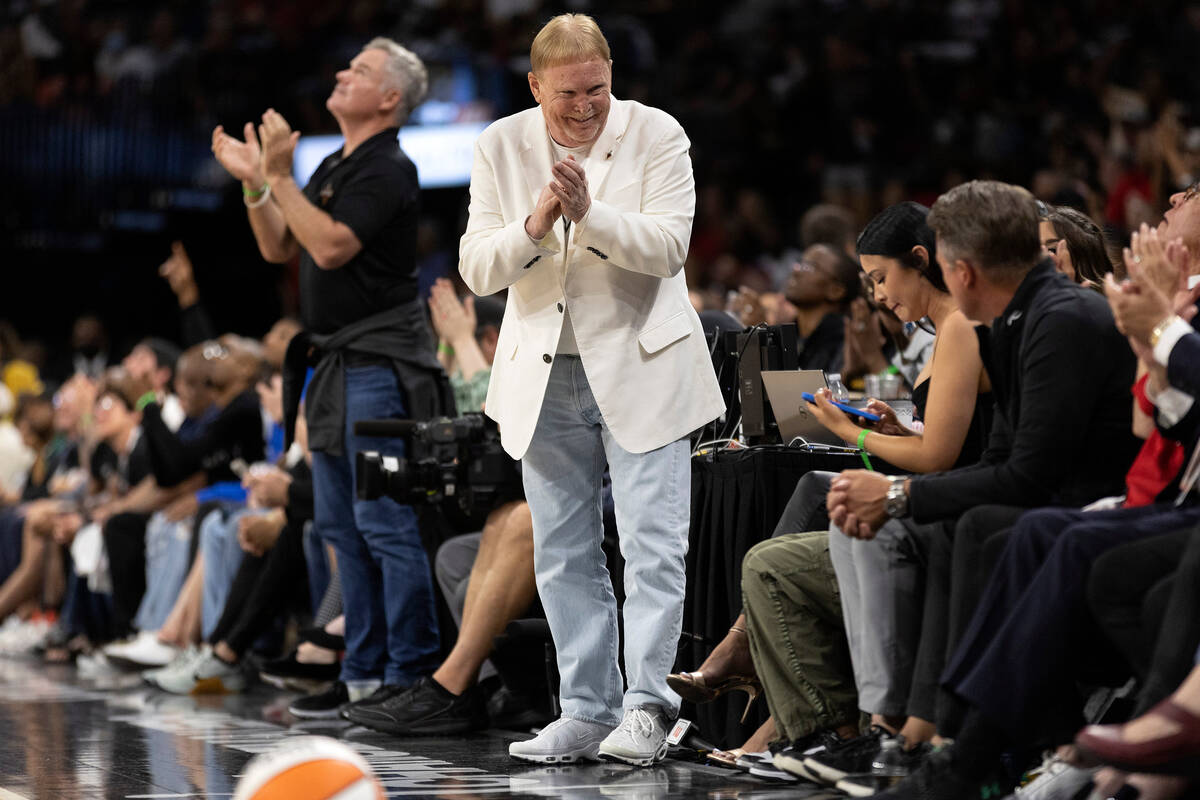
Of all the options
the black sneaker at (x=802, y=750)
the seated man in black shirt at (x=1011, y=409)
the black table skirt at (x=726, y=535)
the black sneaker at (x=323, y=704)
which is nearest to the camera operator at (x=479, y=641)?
the black sneaker at (x=323, y=704)

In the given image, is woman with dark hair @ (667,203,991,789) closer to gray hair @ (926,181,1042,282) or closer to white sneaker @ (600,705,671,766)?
white sneaker @ (600,705,671,766)

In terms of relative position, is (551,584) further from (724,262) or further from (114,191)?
(114,191)

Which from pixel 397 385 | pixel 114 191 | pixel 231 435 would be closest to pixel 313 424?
pixel 397 385

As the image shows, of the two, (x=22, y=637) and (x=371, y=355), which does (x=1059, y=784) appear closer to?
(x=371, y=355)

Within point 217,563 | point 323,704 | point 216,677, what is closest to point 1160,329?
point 323,704

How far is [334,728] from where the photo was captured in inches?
193

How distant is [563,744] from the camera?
3.97m

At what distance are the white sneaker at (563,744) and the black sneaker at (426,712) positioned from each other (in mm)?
678

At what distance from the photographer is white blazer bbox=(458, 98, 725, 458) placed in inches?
153

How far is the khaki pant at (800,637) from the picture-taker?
142 inches

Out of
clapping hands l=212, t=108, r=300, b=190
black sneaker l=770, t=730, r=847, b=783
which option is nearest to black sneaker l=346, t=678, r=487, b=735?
black sneaker l=770, t=730, r=847, b=783

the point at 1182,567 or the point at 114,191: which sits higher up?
the point at 114,191

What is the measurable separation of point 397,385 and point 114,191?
8.46 metres

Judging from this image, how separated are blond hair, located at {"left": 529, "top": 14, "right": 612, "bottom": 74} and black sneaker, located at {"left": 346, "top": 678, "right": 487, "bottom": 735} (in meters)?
1.87
